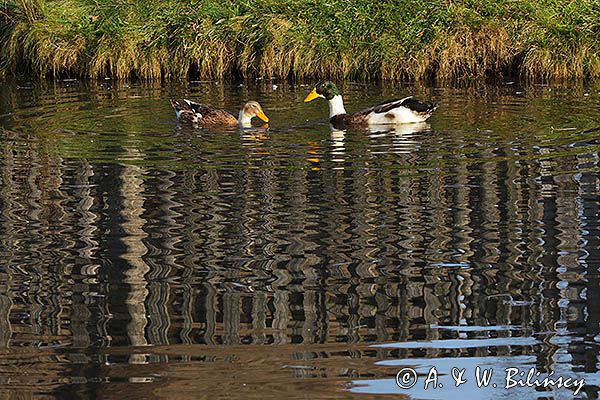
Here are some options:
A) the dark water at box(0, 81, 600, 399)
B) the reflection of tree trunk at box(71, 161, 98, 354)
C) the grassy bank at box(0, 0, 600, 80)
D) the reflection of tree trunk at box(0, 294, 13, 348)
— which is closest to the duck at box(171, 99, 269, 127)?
the dark water at box(0, 81, 600, 399)

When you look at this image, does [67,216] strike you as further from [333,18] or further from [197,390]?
[333,18]

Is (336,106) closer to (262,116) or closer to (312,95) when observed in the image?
(312,95)

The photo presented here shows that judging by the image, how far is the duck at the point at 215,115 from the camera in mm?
13906

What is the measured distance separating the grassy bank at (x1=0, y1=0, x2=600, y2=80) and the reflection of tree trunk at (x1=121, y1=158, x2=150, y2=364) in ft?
28.6

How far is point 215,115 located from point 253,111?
1.33ft

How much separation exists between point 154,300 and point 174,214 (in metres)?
2.31

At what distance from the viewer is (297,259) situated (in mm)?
7637

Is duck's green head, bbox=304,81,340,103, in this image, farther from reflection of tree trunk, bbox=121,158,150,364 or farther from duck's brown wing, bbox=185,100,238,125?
reflection of tree trunk, bbox=121,158,150,364

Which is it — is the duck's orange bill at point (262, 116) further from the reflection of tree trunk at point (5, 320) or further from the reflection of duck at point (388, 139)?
the reflection of tree trunk at point (5, 320)

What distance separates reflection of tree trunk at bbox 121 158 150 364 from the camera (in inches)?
245

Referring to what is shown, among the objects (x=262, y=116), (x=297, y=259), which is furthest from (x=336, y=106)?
(x=297, y=259)

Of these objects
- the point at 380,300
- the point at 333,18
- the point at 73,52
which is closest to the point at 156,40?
the point at 73,52

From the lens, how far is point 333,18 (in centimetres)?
2020

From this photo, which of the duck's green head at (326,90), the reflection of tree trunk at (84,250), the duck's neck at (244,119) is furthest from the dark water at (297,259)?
the duck's green head at (326,90)
